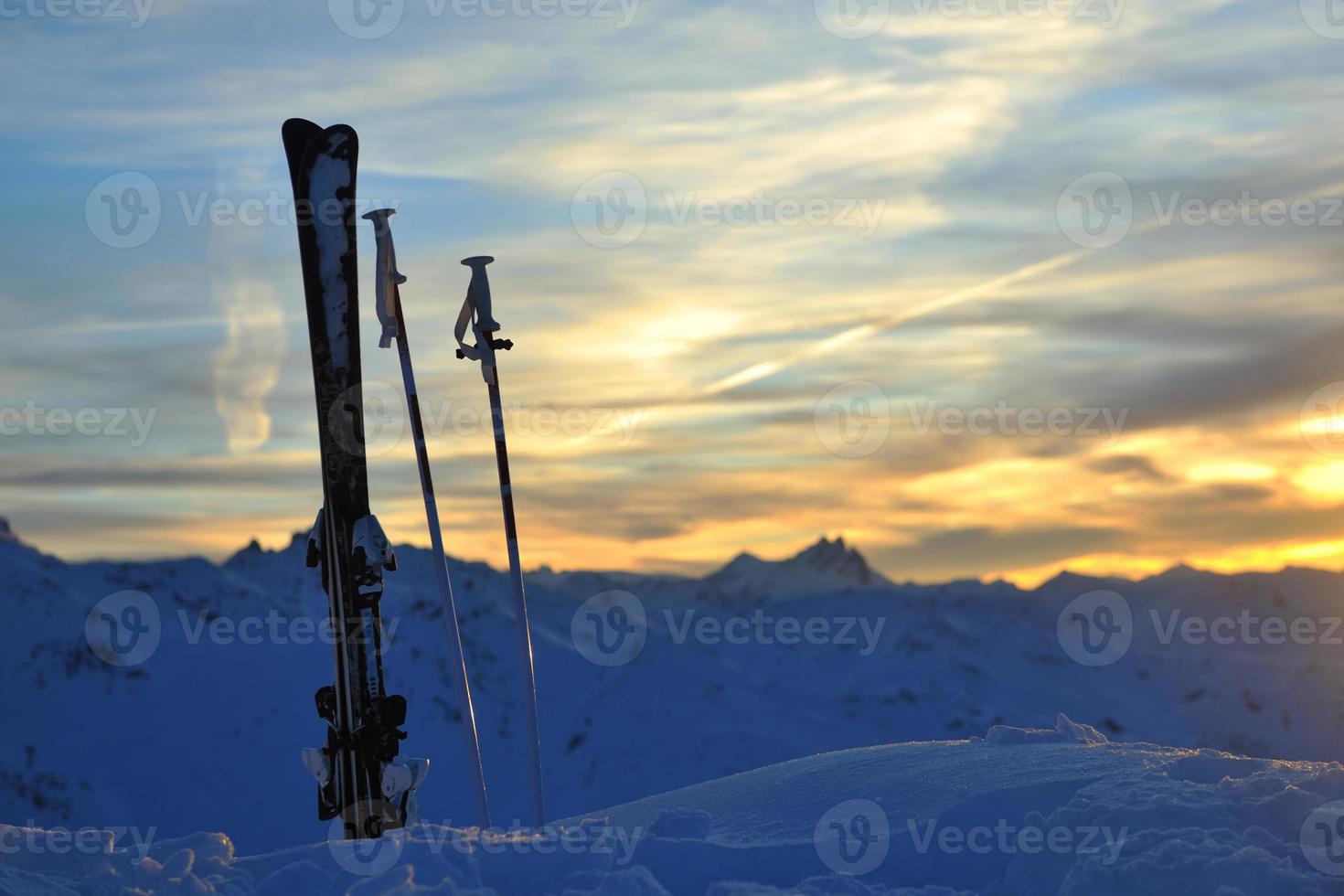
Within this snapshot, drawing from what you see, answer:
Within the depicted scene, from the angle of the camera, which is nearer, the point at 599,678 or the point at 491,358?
the point at 491,358

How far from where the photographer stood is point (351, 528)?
535 inches

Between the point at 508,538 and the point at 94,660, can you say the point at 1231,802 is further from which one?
the point at 94,660

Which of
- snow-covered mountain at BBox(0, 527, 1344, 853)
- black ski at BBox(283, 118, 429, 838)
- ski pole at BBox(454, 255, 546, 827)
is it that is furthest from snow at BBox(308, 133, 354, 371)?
snow-covered mountain at BBox(0, 527, 1344, 853)

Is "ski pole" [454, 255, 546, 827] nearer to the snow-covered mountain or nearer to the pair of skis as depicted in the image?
the pair of skis

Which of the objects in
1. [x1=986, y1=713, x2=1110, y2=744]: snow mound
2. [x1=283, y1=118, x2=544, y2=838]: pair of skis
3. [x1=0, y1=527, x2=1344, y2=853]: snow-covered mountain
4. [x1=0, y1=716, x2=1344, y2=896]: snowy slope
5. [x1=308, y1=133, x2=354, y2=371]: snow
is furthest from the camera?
[x1=0, y1=527, x2=1344, y2=853]: snow-covered mountain

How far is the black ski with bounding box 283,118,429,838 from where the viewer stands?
1325cm

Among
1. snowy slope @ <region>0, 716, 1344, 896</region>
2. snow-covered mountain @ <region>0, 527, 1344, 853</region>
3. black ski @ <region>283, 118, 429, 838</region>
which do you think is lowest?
snow-covered mountain @ <region>0, 527, 1344, 853</region>

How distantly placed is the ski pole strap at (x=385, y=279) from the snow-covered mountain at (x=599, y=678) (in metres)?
45.0

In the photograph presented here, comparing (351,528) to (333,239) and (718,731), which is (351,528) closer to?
(333,239)

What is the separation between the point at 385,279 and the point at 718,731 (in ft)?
233

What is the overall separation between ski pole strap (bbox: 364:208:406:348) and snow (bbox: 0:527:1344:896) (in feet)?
16.3

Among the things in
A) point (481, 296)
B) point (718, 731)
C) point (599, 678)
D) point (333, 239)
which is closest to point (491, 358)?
point (481, 296)

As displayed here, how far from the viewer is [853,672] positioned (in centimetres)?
9862

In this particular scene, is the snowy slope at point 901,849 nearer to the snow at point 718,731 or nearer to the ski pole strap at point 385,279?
the snow at point 718,731
